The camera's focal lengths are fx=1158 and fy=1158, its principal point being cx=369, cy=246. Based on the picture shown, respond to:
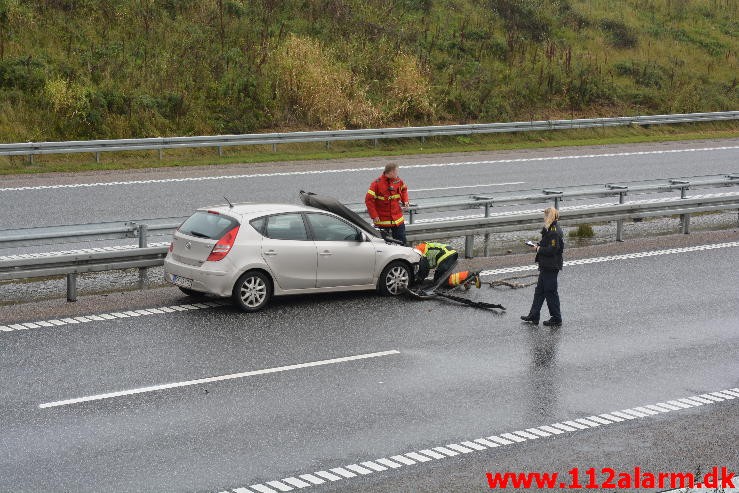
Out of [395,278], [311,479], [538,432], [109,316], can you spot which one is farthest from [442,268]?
[311,479]

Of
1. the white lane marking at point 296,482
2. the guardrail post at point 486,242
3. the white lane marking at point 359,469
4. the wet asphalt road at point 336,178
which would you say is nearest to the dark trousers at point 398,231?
the guardrail post at point 486,242

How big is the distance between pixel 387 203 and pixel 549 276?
328cm

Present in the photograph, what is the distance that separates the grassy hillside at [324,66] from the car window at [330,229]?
52.2 ft

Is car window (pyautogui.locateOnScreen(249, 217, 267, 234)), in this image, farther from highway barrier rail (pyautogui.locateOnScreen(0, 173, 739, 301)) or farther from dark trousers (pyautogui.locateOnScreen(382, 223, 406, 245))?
dark trousers (pyautogui.locateOnScreen(382, 223, 406, 245))

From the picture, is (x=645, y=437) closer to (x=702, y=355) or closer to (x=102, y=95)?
(x=702, y=355)

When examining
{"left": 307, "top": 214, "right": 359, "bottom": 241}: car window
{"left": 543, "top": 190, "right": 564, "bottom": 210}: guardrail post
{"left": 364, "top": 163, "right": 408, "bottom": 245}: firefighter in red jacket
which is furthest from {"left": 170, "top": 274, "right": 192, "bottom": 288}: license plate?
{"left": 543, "top": 190, "right": 564, "bottom": 210}: guardrail post

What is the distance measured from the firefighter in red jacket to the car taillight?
309 centimetres

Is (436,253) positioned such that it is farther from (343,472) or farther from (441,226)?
(343,472)

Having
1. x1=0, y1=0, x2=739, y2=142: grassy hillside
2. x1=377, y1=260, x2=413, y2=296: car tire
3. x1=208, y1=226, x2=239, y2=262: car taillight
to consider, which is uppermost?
x1=0, y1=0, x2=739, y2=142: grassy hillside

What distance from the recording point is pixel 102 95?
30.6 m

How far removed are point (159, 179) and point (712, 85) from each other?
26843 millimetres

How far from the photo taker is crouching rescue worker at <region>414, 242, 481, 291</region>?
51.6 feet

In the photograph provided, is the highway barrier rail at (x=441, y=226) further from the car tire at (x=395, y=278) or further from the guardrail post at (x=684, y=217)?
the car tire at (x=395, y=278)

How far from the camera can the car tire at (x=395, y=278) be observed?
15258 mm
